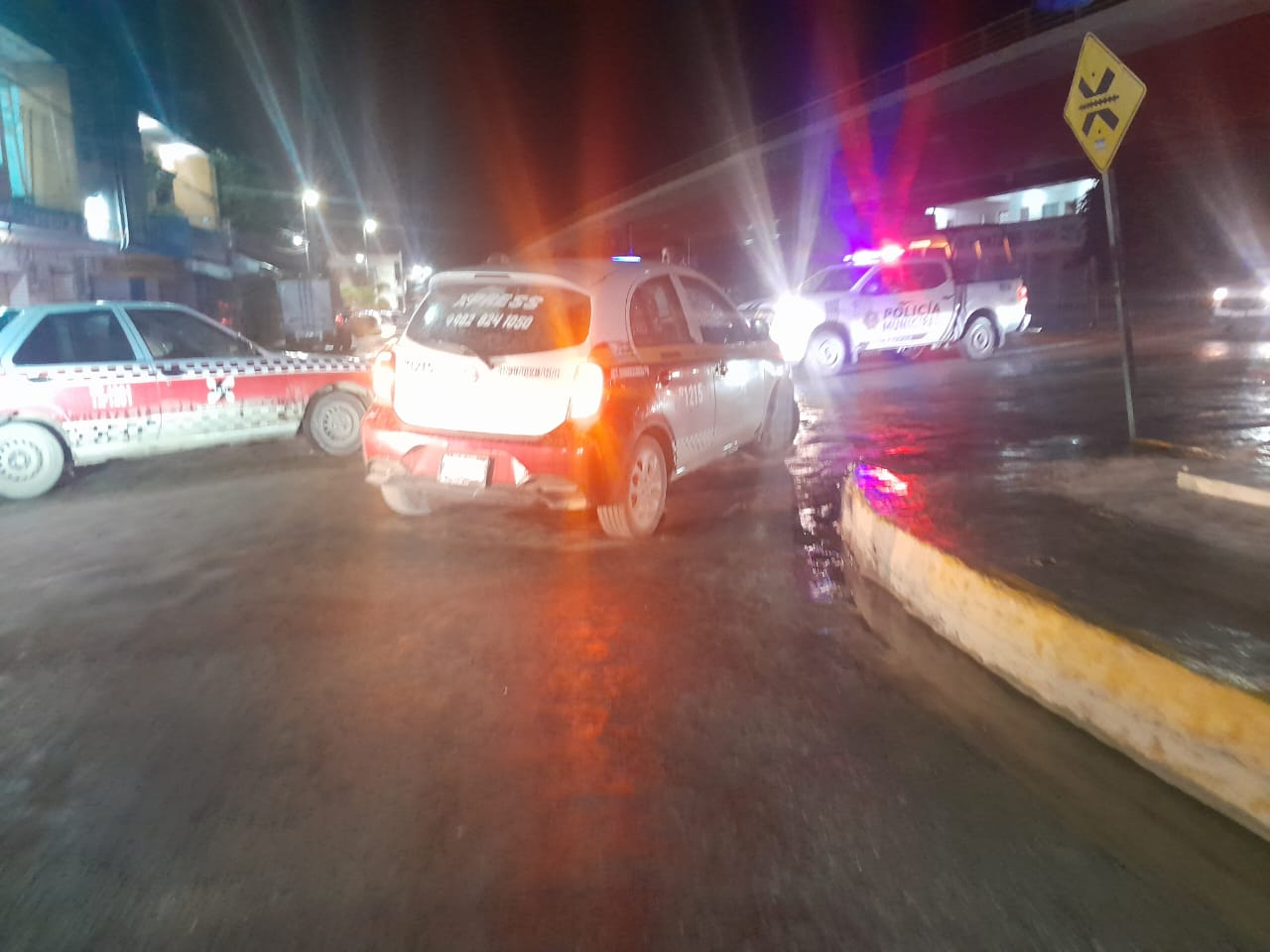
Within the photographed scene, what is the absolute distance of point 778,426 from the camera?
10117mm

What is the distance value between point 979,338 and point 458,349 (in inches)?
561

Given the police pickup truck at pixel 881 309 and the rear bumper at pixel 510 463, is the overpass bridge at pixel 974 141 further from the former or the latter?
the rear bumper at pixel 510 463

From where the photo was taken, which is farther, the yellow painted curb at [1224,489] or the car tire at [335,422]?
the car tire at [335,422]

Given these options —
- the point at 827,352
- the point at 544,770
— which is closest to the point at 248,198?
the point at 827,352

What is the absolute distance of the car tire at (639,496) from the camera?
23.3 ft

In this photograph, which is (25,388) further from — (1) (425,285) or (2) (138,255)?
(2) (138,255)

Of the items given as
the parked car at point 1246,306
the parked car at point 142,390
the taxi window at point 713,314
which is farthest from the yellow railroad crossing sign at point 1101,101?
the parked car at point 1246,306

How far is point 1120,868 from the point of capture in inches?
135

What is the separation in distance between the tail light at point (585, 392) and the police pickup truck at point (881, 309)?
1107 cm

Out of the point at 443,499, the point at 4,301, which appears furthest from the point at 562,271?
the point at 4,301

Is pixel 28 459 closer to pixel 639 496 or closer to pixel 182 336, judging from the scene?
pixel 182 336

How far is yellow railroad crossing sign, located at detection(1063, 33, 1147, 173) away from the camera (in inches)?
319

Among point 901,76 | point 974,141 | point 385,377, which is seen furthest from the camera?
point 974,141

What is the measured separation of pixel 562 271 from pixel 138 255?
2505cm
